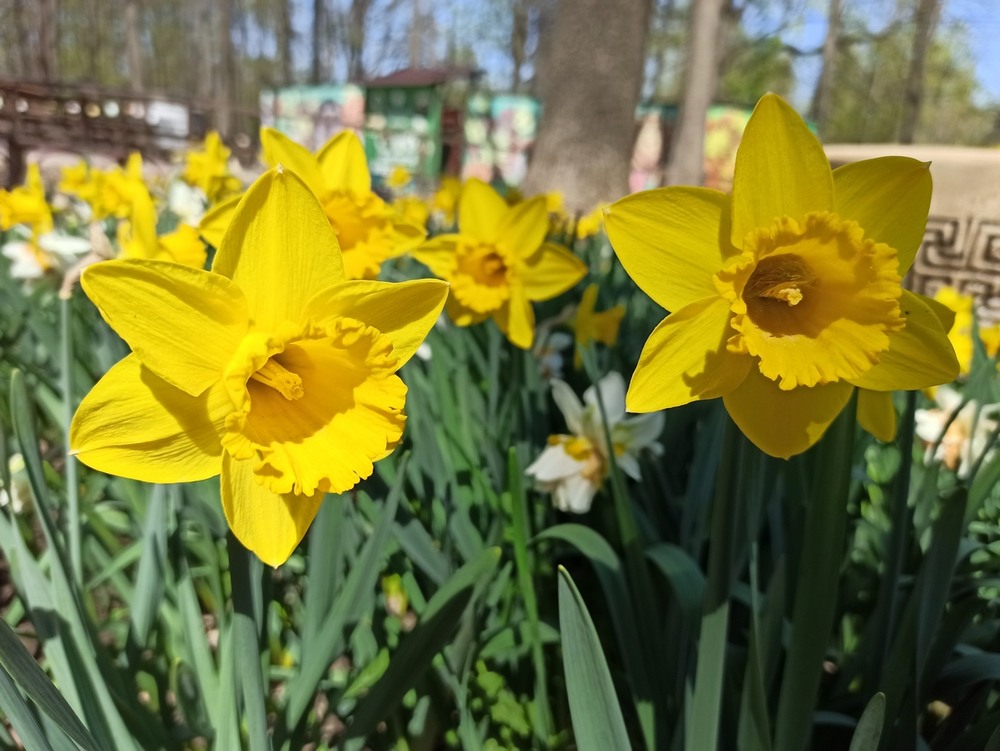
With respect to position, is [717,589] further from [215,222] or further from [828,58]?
[828,58]

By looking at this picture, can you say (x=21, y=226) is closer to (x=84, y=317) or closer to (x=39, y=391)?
(x=84, y=317)

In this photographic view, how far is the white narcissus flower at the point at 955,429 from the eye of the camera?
144 centimetres

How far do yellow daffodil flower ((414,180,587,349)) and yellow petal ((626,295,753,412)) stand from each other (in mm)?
794

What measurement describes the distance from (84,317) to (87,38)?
1308 inches

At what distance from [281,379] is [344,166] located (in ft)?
2.12

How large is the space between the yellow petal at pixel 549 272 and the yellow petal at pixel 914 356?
2.77 feet

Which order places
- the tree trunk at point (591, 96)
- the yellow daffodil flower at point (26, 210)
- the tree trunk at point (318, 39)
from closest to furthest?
the yellow daffodil flower at point (26, 210)
the tree trunk at point (591, 96)
the tree trunk at point (318, 39)

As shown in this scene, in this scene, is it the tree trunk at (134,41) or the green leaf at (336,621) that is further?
the tree trunk at (134,41)

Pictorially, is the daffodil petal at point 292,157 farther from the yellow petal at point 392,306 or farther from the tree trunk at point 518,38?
the tree trunk at point 518,38

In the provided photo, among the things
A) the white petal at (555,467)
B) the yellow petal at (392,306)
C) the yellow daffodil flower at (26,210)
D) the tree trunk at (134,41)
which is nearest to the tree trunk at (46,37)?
the tree trunk at (134,41)

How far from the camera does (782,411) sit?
26.1 inches

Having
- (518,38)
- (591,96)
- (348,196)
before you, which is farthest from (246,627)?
(518,38)

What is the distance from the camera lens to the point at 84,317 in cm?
187

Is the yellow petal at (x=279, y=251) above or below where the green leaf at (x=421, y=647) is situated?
above
